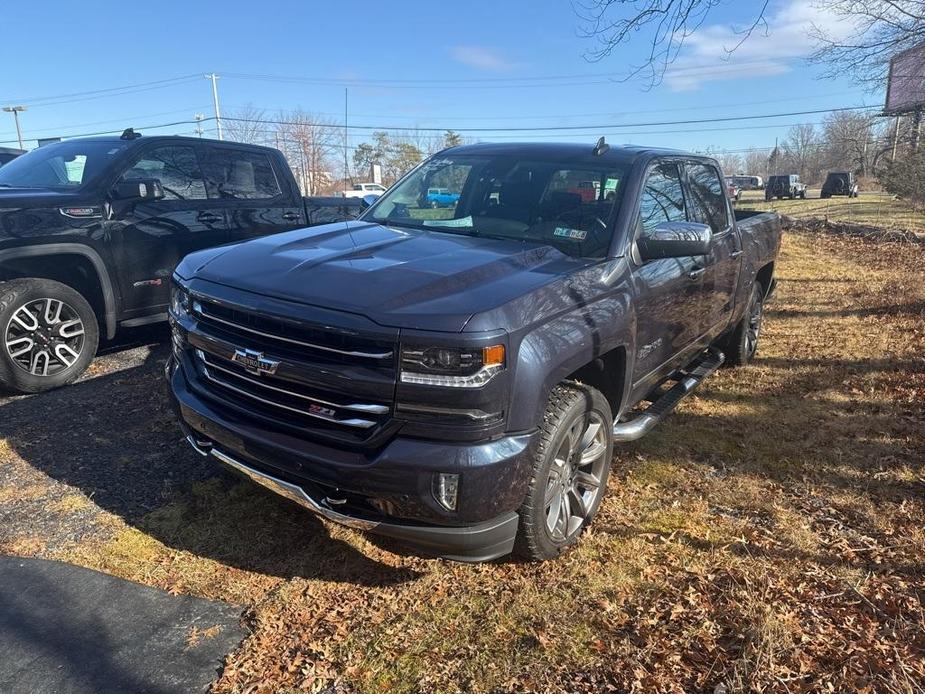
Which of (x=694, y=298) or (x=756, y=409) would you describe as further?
(x=756, y=409)

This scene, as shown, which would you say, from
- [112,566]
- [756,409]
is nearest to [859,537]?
[756,409]

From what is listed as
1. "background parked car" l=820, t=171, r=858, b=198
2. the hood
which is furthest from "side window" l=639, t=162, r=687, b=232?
"background parked car" l=820, t=171, r=858, b=198

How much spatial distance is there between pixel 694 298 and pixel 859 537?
166 cm

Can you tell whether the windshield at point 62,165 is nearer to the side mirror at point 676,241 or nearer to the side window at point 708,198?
the side mirror at point 676,241

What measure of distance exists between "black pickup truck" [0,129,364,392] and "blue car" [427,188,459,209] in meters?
2.58

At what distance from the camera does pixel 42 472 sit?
369 centimetres

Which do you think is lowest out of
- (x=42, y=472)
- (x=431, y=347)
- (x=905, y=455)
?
(x=905, y=455)

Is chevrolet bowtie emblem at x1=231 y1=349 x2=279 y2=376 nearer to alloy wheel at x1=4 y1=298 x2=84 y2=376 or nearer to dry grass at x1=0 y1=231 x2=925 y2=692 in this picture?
dry grass at x1=0 y1=231 x2=925 y2=692

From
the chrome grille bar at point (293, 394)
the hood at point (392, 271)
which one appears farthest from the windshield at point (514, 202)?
the chrome grille bar at point (293, 394)

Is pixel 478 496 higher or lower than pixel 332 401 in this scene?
lower

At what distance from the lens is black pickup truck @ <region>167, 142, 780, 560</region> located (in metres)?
2.32

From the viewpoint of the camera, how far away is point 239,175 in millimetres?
6410

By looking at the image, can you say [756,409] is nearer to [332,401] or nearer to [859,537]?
[859,537]

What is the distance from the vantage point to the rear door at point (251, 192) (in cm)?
618
